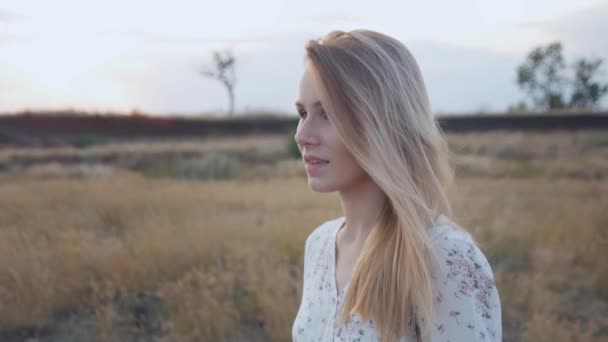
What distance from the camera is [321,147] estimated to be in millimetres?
1400

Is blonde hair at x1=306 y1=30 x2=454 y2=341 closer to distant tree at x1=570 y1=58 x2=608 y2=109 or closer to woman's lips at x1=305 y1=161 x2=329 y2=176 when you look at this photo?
woman's lips at x1=305 y1=161 x2=329 y2=176

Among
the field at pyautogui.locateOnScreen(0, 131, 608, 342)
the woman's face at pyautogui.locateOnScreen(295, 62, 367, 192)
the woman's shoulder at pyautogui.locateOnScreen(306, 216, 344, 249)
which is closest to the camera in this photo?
the woman's face at pyautogui.locateOnScreen(295, 62, 367, 192)

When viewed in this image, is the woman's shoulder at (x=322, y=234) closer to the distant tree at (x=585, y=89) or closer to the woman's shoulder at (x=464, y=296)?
the woman's shoulder at (x=464, y=296)

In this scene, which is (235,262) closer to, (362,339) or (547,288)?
(547,288)

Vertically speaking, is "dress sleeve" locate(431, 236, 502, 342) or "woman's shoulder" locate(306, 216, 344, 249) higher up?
"dress sleeve" locate(431, 236, 502, 342)

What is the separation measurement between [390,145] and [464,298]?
→ 1.27ft

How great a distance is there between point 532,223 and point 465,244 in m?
6.07

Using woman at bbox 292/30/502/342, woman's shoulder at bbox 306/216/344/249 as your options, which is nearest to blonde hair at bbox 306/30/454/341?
woman at bbox 292/30/502/342

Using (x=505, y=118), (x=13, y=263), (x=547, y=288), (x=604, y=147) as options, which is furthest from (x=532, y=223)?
(x=505, y=118)

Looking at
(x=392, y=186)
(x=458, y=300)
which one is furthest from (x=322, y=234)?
(x=458, y=300)

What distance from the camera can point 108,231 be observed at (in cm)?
683

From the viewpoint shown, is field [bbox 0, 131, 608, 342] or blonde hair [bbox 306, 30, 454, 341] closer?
blonde hair [bbox 306, 30, 454, 341]

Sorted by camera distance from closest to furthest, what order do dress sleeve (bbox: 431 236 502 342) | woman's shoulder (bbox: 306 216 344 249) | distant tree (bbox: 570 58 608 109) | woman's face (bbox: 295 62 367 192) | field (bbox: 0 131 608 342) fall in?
dress sleeve (bbox: 431 236 502 342)
woman's face (bbox: 295 62 367 192)
woman's shoulder (bbox: 306 216 344 249)
field (bbox: 0 131 608 342)
distant tree (bbox: 570 58 608 109)

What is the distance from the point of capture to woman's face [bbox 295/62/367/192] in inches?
54.3
